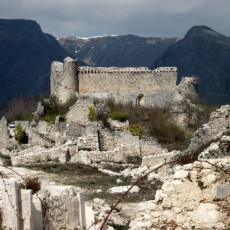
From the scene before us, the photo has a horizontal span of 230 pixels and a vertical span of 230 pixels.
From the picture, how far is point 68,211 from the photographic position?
38.7 ft

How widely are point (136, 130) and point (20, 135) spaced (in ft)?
31.1

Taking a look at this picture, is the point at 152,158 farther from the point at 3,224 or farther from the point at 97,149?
the point at 3,224

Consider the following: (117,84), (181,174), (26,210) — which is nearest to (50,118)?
(117,84)

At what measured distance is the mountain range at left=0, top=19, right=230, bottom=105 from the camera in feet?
337

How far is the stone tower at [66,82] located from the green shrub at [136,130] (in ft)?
26.8

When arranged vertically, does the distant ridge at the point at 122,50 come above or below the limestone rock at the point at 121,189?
below

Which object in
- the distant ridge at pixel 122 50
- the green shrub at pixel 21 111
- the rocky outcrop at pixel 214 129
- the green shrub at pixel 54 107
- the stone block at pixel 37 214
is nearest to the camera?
the stone block at pixel 37 214

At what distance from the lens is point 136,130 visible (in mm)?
45375

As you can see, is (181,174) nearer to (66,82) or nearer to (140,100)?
(66,82)

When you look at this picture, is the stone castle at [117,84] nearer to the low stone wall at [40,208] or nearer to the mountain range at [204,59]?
the mountain range at [204,59]

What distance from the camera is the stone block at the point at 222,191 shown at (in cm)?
935

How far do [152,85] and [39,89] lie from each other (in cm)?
9677

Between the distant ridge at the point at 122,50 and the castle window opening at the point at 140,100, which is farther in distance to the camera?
the distant ridge at the point at 122,50

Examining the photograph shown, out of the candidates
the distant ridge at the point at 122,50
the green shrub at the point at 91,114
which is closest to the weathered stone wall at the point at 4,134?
the green shrub at the point at 91,114
